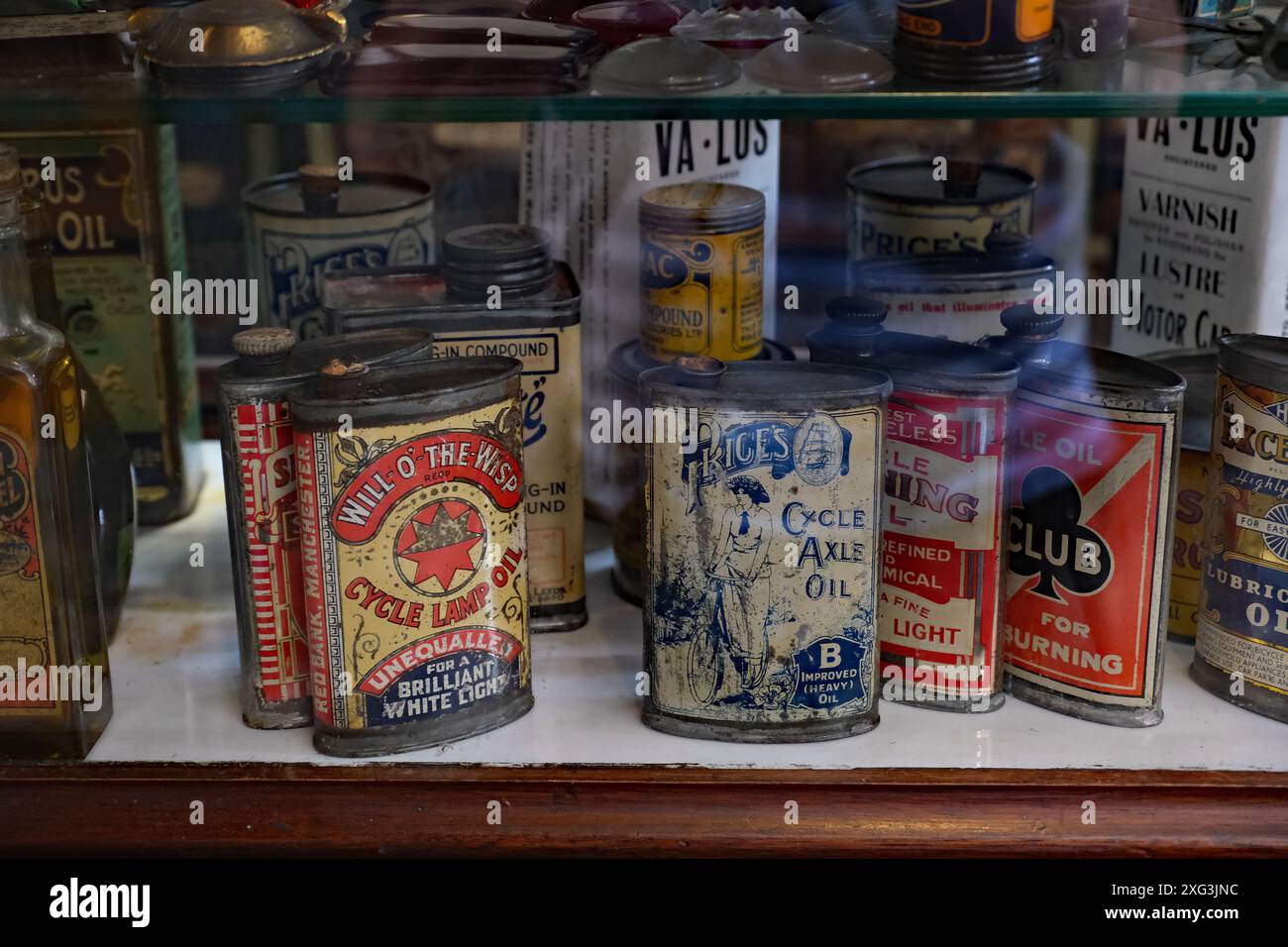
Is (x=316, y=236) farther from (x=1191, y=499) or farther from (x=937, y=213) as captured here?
(x=1191, y=499)

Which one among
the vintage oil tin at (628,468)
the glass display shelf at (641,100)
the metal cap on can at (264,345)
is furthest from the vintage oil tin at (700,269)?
the metal cap on can at (264,345)

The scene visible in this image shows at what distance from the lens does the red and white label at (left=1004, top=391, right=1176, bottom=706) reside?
34.2 inches

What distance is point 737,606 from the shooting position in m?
0.86

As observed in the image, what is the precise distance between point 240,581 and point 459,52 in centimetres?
33

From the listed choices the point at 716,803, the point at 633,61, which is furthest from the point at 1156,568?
the point at 633,61

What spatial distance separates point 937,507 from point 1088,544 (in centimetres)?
9

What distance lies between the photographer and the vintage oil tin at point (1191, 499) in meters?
0.95

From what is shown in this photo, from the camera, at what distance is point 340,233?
1.06 metres

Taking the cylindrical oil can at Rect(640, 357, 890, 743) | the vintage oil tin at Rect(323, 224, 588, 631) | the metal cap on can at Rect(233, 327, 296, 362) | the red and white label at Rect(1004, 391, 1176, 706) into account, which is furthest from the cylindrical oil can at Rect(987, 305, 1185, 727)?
the metal cap on can at Rect(233, 327, 296, 362)

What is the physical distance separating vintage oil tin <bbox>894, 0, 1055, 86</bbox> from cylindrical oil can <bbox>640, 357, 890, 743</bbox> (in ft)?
0.57

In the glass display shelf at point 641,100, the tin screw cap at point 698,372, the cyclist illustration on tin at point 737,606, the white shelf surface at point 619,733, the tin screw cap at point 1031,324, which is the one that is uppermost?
the glass display shelf at point 641,100

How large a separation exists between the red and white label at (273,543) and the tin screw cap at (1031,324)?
0.42m

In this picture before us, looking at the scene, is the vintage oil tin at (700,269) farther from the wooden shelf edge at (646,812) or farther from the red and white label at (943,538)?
the wooden shelf edge at (646,812)

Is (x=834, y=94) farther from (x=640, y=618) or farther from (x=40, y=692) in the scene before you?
(x=40, y=692)
